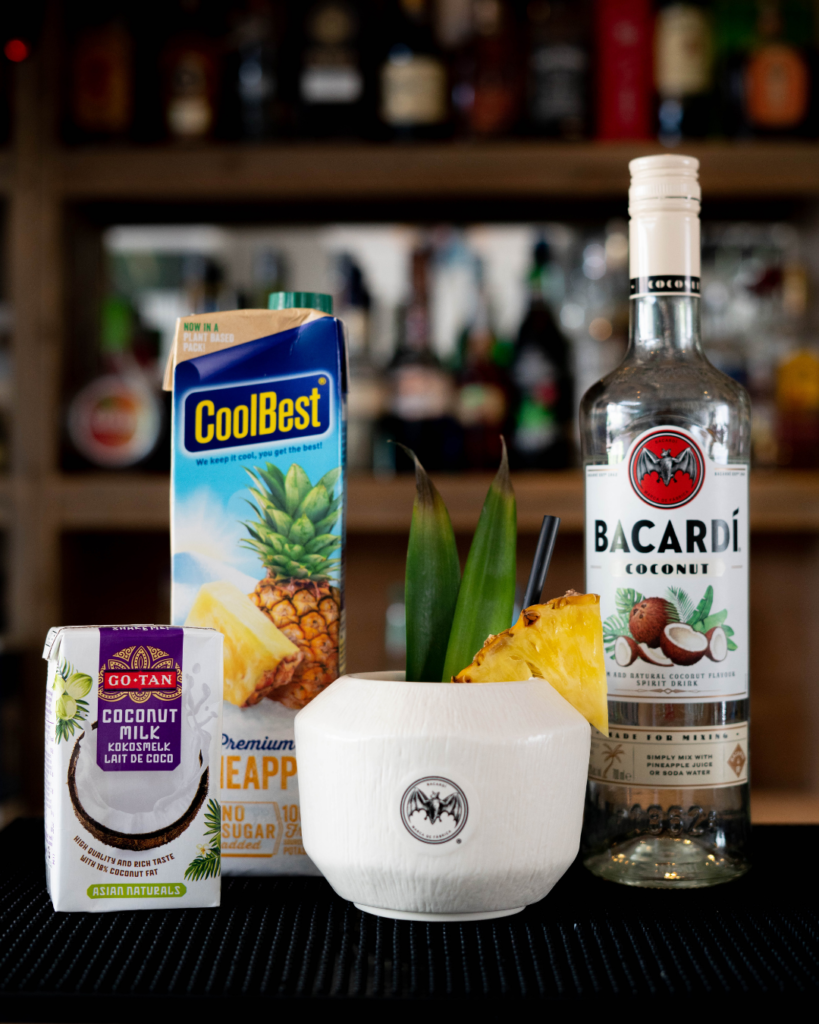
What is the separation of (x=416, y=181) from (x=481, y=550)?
0.89m

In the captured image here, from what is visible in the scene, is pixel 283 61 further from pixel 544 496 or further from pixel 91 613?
pixel 91 613

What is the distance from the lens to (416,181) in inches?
50.2

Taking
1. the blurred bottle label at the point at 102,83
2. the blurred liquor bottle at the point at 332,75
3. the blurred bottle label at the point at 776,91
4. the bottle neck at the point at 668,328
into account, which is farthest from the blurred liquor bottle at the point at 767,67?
the bottle neck at the point at 668,328

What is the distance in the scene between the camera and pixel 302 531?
543mm

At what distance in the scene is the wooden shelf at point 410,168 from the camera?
1.28 metres

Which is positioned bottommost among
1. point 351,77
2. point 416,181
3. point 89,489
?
point 89,489

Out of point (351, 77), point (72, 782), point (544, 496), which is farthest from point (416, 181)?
point (72, 782)

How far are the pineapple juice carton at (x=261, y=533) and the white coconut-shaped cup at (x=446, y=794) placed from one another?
9 cm

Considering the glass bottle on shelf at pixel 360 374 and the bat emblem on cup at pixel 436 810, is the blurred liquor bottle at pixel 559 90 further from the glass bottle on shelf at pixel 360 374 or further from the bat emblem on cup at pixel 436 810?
the bat emblem on cup at pixel 436 810

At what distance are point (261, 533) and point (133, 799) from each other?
0.15 meters

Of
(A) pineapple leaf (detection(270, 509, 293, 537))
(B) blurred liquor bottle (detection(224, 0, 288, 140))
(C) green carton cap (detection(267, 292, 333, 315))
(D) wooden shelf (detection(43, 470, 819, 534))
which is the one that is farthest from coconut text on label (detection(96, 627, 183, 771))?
(B) blurred liquor bottle (detection(224, 0, 288, 140))

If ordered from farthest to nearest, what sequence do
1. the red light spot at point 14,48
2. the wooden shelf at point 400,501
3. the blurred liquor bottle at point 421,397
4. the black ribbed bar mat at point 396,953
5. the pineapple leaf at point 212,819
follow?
the blurred liquor bottle at point 421,397, the wooden shelf at point 400,501, the red light spot at point 14,48, the pineapple leaf at point 212,819, the black ribbed bar mat at point 396,953

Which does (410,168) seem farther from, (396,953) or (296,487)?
(396,953)

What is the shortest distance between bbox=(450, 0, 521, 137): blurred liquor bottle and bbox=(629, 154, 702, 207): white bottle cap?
34.1 inches
